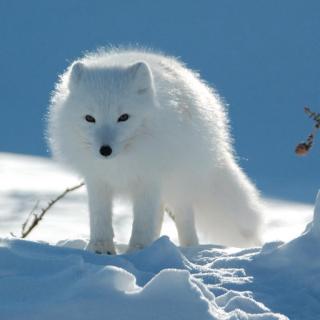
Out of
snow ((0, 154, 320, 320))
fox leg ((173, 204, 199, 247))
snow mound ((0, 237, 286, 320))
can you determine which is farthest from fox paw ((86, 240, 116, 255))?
snow mound ((0, 237, 286, 320))

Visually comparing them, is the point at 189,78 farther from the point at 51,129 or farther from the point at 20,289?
the point at 20,289

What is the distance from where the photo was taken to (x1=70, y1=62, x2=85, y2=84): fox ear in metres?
4.58

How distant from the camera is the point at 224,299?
326 cm

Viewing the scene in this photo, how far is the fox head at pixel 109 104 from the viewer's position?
4363 mm

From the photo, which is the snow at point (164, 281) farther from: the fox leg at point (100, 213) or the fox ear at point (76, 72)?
the fox ear at point (76, 72)

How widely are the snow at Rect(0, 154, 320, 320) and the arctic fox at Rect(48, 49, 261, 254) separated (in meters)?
0.40

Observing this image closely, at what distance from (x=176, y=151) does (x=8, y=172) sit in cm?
588

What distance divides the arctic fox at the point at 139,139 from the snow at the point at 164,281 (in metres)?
0.40

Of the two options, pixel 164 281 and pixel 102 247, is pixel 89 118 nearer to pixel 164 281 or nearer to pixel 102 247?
pixel 102 247

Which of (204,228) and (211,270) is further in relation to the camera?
(204,228)

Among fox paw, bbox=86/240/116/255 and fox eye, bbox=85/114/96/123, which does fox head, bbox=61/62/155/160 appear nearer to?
fox eye, bbox=85/114/96/123

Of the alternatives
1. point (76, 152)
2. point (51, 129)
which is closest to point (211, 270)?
point (76, 152)

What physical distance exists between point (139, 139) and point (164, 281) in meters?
1.63

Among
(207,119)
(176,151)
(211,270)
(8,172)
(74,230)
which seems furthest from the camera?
(8,172)
